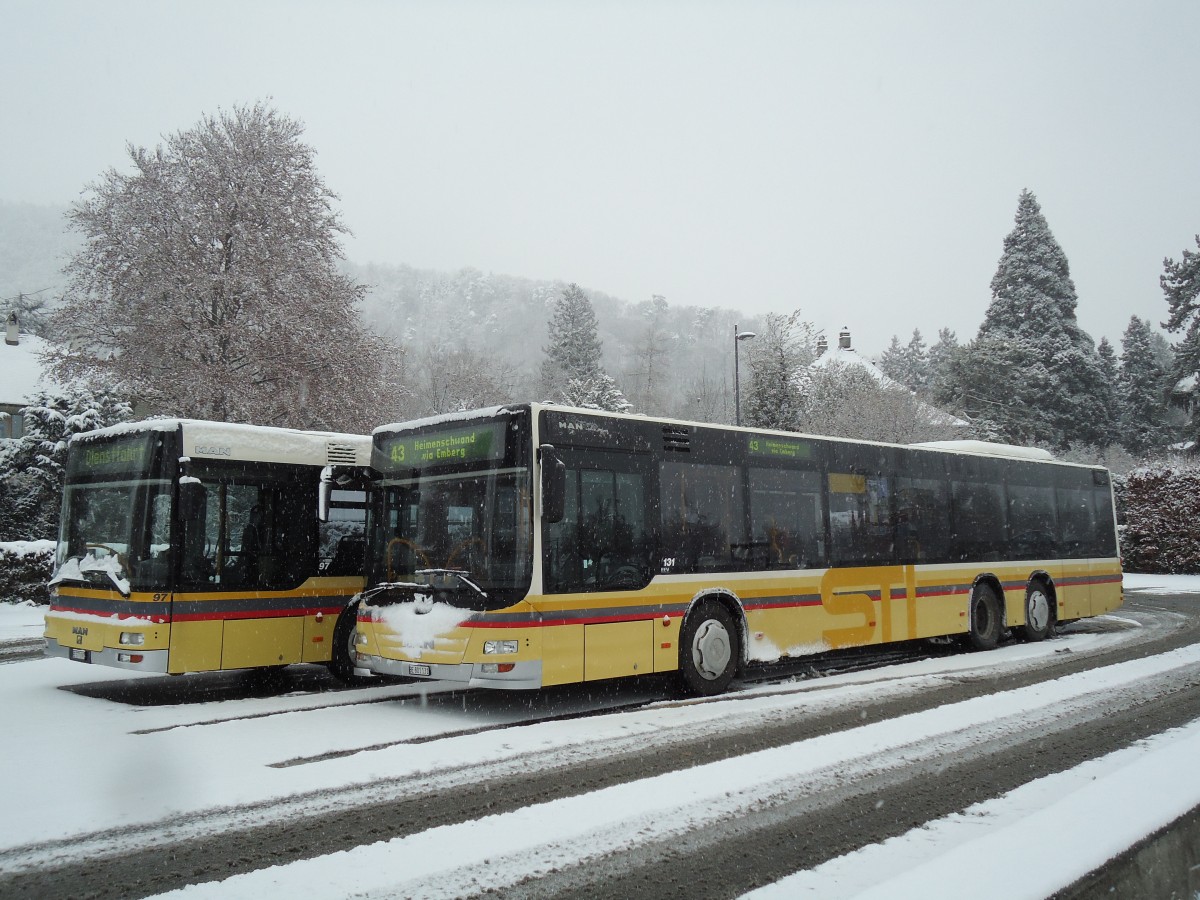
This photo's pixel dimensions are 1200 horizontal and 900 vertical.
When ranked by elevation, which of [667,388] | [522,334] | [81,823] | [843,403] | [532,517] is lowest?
[81,823]

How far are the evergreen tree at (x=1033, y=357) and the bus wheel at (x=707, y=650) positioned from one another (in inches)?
1712

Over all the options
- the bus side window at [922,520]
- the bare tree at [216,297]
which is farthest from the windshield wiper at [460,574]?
the bare tree at [216,297]

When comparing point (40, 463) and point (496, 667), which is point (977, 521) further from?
point (40, 463)

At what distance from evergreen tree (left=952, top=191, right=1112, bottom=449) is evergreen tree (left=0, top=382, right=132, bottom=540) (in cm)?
4207

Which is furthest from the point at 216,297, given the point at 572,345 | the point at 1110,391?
the point at 1110,391

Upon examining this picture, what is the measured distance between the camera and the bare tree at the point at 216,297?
25922mm

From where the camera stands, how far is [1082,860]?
470 cm

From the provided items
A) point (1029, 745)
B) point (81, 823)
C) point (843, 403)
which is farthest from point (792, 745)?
point (843, 403)

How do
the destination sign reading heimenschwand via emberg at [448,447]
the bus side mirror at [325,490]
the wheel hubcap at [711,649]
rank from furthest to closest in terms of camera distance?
1. the bus side mirror at [325,490]
2. the wheel hubcap at [711,649]
3. the destination sign reading heimenschwand via emberg at [448,447]

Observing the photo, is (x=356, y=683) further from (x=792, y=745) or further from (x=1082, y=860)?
(x=1082, y=860)

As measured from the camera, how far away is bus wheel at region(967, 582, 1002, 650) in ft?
48.3

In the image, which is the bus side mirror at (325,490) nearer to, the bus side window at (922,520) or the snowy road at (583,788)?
the snowy road at (583,788)

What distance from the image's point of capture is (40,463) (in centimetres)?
2677

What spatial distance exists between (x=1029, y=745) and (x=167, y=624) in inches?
338
